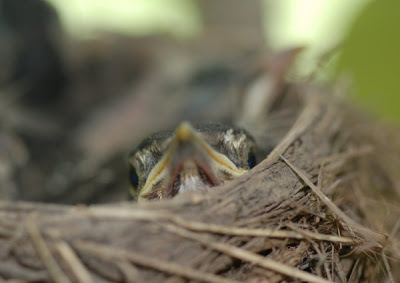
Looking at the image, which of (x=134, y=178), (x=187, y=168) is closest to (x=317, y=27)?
(x=134, y=178)

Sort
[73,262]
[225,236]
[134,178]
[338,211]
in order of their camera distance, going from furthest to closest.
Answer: [134,178] → [338,211] → [225,236] → [73,262]

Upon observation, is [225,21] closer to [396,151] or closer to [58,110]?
[58,110]

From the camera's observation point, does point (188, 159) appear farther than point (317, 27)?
No

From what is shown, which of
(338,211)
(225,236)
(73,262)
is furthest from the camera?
(338,211)

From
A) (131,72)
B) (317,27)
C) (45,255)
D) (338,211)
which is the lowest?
(338,211)

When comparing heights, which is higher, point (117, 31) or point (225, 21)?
point (117, 31)

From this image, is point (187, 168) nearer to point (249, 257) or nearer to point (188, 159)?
point (188, 159)

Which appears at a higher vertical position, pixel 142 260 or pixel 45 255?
pixel 45 255

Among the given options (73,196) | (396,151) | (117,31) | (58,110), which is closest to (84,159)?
(73,196)

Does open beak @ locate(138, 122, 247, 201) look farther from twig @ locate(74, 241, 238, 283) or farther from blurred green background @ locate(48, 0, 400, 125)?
blurred green background @ locate(48, 0, 400, 125)
